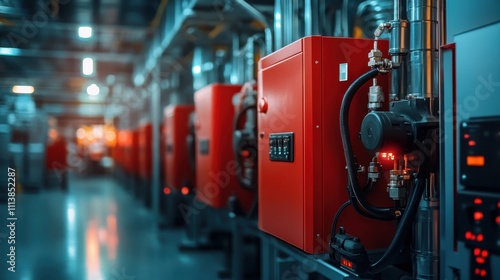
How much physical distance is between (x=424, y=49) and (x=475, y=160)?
→ 27.7 inches

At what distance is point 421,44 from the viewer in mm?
1902

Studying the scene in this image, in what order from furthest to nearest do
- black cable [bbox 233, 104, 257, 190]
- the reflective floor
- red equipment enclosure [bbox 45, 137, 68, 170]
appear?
red equipment enclosure [bbox 45, 137, 68, 170], the reflective floor, black cable [bbox 233, 104, 257, 190]

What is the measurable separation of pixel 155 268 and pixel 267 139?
261 centimetres

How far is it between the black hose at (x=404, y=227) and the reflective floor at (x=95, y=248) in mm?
2172

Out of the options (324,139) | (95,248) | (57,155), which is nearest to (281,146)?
(324,139)

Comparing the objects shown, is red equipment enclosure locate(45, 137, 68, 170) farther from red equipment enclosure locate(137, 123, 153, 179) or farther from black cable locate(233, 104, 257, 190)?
black cable locate(233, 104, 257, 190)

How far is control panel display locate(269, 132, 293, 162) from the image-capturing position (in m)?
2.25

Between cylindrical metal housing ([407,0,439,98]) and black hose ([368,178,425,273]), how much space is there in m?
0.38

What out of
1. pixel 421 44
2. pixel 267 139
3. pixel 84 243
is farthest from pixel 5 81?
pixel 84 243

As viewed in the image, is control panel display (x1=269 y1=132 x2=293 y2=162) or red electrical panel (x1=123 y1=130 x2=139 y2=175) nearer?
control panel display (x1=269 y1=132 x2=293 y2=162)

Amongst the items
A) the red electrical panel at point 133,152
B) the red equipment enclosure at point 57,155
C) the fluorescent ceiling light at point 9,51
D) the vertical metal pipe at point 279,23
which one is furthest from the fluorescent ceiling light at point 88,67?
the red equipment enclosure at point 57,155

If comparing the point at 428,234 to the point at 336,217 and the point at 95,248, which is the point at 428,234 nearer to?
the point at 336,217

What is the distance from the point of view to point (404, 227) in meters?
1.86

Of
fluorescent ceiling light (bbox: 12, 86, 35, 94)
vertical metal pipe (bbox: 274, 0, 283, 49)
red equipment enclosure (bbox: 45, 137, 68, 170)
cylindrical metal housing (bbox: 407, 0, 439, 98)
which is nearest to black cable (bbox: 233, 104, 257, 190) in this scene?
vertical metal pipe (bbox: 274, 0, 283, 49)
